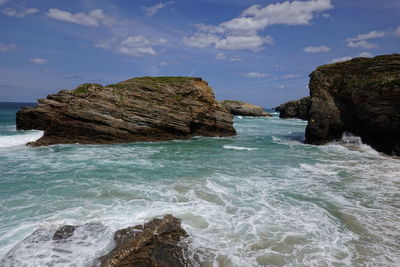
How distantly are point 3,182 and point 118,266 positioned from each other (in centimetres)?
1106

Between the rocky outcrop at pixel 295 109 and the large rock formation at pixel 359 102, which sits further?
the rocky outcrop at pixel 295 109

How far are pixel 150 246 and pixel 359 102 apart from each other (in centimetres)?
2566

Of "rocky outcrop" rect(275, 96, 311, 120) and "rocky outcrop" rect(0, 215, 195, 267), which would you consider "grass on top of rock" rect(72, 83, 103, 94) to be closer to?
"rocky outcrop" rect(0, 215, 195, 267)

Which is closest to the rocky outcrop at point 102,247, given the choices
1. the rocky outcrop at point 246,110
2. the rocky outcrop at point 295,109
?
the rocky outcrop at point 295,109

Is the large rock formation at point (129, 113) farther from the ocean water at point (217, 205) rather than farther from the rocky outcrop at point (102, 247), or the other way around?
the rocky outcrop at point (102, 247)

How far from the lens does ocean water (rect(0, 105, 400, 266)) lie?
7336mm

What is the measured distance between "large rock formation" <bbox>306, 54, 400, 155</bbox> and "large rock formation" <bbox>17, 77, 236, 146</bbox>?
39.1ft

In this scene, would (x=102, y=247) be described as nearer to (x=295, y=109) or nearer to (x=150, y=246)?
(x=150, y=246)

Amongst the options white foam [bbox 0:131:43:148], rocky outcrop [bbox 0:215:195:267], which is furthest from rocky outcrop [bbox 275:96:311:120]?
rocky outcrop [bbox 0:215:195:267]

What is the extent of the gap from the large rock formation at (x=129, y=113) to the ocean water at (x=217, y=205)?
5.98 metres

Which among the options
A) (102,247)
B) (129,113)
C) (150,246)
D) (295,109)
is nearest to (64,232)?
(102,247)

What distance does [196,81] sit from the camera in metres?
36.2

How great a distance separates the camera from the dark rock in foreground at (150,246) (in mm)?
6176

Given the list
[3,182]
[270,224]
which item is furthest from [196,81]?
[270,224]
